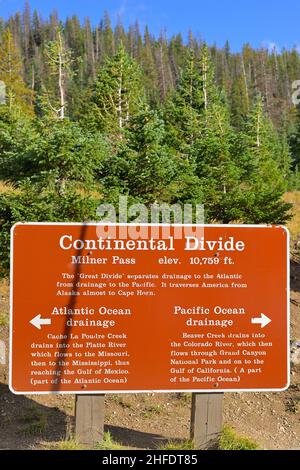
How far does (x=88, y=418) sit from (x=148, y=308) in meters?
1.19

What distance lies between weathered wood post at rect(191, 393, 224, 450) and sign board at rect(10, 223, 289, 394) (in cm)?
20

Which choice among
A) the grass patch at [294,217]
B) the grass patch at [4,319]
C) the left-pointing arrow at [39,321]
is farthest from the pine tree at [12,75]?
the left-pointing arrow at [39,321]

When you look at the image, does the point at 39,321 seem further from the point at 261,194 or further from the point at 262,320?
the point at 261,194

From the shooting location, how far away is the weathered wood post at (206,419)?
4793mm

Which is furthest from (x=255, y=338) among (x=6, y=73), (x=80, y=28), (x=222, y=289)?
(x=80, y=28)

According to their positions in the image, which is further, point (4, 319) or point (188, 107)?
point (188, 107)

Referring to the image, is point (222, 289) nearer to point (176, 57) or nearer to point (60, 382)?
point (60, 382)

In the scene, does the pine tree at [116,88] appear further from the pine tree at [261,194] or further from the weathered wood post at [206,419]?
the weathered wood post at [206,419]

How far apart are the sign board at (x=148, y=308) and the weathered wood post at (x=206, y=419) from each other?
0.64ft

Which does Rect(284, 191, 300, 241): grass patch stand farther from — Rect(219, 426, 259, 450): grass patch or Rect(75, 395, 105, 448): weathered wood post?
Rect(75, 395, 105, 448): weathered wood post

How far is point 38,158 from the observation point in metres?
9.32

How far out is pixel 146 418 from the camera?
629cm

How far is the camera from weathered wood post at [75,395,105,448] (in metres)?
4.68

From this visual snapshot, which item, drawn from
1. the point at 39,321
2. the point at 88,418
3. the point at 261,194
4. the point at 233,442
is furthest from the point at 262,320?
the point at 261,194
